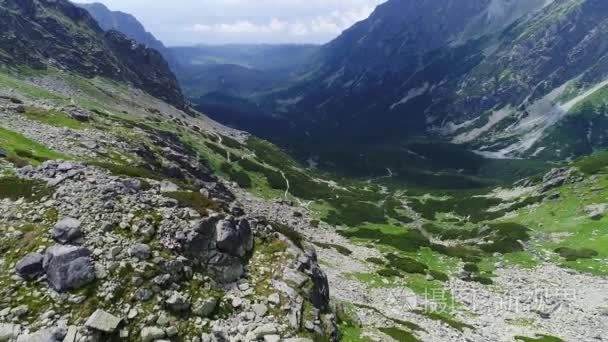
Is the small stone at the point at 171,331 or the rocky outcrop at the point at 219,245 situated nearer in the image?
the small stone at the point at 171,331

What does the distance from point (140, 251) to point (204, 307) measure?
165 inches

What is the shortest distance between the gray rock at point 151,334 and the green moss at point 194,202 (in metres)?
7.67

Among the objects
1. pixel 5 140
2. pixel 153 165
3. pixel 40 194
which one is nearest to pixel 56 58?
pixel 153 165

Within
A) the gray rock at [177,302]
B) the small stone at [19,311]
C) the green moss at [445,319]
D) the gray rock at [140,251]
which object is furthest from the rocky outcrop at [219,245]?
the green moss at [445,319]

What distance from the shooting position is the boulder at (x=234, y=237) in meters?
24.4

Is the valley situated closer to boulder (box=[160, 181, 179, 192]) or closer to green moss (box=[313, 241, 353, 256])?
boulder (box=[160, 181, 179, 192])

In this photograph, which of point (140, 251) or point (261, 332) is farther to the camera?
point (140, 251)

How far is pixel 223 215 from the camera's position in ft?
85.0

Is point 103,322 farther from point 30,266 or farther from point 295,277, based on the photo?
point 295,277

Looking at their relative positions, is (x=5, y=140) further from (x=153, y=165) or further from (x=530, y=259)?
(x=530, y=259)

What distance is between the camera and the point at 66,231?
822 inches

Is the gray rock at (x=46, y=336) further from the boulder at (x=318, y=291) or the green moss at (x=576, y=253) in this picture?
the green moss at (x=576, y=253)

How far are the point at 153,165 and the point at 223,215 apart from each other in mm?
40453

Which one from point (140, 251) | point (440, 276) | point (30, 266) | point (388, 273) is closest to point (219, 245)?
point (140, 251)
